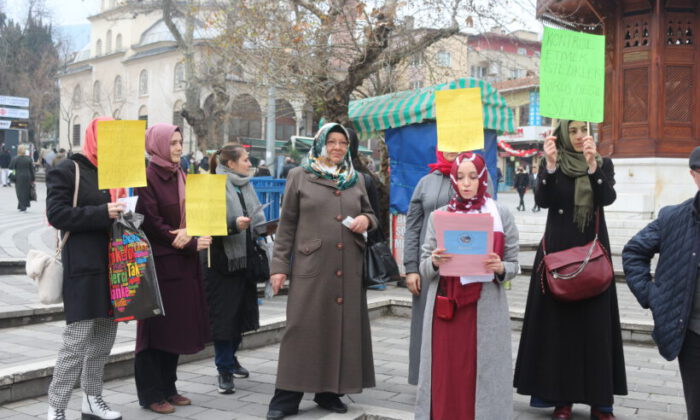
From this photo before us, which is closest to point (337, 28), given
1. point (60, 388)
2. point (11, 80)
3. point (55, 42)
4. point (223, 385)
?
point (223, 385)

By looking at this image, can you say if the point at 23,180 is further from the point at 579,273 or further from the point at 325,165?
the point at 579,273

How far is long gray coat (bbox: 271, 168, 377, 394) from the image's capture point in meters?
4.78

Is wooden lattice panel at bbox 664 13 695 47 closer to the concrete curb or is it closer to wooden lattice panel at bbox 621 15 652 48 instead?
wooden lattice panel at bbox 621 15 652 48

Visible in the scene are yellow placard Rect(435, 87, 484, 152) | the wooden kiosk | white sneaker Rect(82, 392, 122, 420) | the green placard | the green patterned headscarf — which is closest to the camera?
the green placard

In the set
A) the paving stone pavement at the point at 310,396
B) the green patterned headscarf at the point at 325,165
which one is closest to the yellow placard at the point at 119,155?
the green patterned headscarf at the point at 325,165

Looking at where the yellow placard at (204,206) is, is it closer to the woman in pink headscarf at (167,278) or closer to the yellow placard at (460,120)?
the woman in pink headscarf at (167,278)

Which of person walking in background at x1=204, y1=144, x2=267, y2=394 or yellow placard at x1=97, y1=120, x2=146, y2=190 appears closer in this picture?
yellow placard at x1=97, y1=120, x2=146, y2=190

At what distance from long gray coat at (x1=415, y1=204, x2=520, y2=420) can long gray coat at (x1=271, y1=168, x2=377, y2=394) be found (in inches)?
30.8

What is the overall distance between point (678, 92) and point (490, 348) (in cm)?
1232

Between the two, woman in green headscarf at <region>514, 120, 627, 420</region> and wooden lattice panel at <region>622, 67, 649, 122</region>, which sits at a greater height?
wooden lattice panel at <region>622, 67, 649, 122</region>

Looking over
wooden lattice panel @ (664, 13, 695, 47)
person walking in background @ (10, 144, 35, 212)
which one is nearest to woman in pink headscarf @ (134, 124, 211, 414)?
wooden lattice panel @ (664, 13, 695, 47)

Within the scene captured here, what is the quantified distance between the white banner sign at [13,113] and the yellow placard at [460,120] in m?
44.5

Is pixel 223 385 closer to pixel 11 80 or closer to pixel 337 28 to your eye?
pixel 337 28

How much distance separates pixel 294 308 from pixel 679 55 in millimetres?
12376
